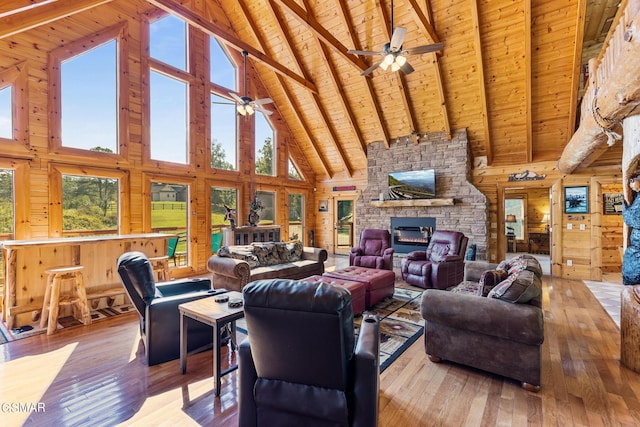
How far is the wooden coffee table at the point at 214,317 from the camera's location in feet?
7.36

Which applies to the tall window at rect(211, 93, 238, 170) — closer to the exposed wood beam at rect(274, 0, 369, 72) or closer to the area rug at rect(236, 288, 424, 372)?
the exposed wood beam at rect(274, 0, 369, 72)

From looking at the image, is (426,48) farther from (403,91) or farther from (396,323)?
(396,323)

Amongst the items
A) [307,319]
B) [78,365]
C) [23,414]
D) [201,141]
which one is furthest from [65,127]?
[307,319]

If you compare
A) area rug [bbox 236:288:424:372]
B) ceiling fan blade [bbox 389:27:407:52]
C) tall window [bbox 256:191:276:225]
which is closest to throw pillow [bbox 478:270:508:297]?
area rug [bbox 236:288:424:372]

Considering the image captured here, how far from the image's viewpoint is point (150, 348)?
265 centimetres

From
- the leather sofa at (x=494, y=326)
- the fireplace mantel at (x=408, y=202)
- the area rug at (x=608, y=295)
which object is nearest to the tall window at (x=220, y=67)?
the fireplace mantel at (x=408, y=202)

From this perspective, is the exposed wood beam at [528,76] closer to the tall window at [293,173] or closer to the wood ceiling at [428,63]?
the wood ceiling at [428,63]

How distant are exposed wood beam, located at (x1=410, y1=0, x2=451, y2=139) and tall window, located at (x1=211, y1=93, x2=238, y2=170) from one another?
433 cm

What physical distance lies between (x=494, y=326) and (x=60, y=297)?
487cm

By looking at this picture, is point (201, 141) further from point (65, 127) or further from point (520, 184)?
point (520, 184)

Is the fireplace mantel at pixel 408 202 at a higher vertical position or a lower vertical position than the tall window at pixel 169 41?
lower

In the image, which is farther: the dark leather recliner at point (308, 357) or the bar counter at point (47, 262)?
the bar counter at point (47, 262)

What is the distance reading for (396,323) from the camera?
3.63 meters

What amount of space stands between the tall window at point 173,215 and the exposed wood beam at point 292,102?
3.56 metres
